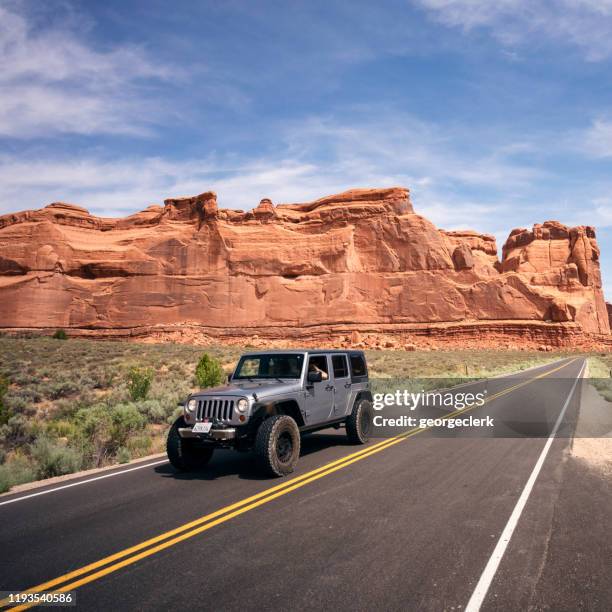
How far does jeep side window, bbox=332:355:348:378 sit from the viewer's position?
36.2 ft

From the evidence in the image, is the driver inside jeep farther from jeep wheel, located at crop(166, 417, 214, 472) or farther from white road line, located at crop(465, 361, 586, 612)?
white road line, located at crop(465, 361, 586, 612)

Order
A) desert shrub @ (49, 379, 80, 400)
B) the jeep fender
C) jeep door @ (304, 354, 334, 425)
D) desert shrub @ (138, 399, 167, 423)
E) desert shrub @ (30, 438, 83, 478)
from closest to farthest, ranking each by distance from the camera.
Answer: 1. the jeep fender
2. desert shrub @ (30, 438, 83, 478)
3. jeep door @ (304, 354, 334, 425)
4. desert shrub @ (138, 399, 167, 423)
5. desert shrub @ (49, 379, 80, 400)

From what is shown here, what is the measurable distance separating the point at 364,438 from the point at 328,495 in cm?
437

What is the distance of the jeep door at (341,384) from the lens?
10.8 m

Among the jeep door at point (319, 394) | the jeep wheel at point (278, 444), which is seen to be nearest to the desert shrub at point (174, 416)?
the jeep door at point (319, 394)


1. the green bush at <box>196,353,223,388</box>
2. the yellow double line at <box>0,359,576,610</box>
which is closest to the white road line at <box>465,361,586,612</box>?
the yellow double line at <box>0,359,576,610</box>

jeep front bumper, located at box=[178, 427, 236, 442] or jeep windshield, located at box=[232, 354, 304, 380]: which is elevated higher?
jeep windshield, located at box=[232, 354, 304, 380]

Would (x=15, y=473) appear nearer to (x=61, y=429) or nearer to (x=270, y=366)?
(x=61, y=429)

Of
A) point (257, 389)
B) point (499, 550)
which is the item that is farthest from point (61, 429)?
point (499, 550)

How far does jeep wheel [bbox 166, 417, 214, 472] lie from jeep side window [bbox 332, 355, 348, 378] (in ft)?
11.1

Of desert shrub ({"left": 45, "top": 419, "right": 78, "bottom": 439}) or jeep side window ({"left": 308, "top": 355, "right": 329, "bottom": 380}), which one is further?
desert shrub ({"left": 45, "top": 419, "right": 78, "bottom": 439})

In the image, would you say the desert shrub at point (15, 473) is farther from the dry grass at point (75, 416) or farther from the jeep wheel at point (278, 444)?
the jeep wheel at point (278, 444)

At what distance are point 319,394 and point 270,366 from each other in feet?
3.81

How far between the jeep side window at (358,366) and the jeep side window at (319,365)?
1284mm
